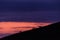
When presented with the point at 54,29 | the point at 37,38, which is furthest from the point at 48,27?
the point at 37,38

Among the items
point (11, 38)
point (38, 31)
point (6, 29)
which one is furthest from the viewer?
point (6, 29)

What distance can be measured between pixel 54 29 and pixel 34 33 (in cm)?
20

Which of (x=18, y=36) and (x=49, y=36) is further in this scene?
(x=49, y=36)

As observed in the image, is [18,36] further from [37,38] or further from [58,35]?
[58,35]

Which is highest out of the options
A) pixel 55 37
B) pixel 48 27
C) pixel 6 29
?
pixel 6 29

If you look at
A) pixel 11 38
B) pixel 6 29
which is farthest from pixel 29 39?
pixel 6 29

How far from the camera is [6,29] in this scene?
2094 millimetres

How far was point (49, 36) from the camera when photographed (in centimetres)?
141

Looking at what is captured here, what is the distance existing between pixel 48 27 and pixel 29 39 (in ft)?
0.82

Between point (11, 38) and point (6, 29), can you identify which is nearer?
point (11, 38)

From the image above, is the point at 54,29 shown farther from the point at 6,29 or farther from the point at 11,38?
the point at 6,29

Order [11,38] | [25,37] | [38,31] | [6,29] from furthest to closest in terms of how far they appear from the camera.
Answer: [6,29], [38,31], [25,37], [11,38]

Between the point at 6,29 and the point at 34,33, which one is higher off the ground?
the point at 6,29

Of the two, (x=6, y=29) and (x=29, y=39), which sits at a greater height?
(x=6, y=29)
